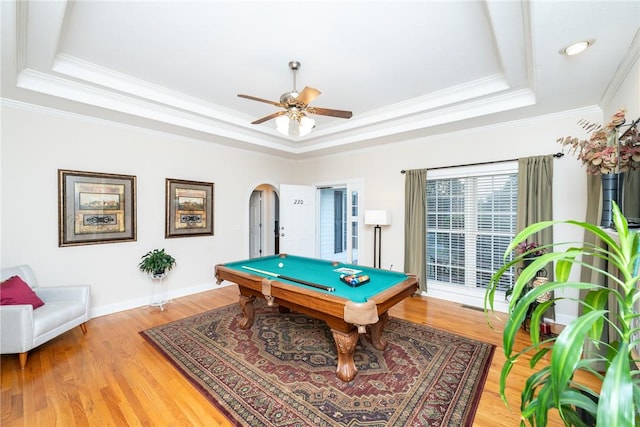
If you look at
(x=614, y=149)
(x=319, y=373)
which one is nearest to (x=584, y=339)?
(x=319, y=373)

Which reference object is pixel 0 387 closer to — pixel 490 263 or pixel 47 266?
pixel 47 266

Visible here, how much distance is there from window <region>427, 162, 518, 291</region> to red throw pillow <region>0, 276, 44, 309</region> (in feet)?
16.8

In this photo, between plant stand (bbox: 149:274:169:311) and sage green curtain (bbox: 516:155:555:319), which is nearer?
sage green curtain (bbox: 516:155:555:319)

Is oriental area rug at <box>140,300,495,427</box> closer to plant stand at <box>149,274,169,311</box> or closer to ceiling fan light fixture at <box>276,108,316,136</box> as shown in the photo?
plant stand at <box>149,274,169,311</box>

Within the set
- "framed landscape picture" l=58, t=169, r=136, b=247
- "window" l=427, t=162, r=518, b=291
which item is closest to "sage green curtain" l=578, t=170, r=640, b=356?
"window" l=427, t=162, r=518, b=291

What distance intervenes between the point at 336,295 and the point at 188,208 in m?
3.40

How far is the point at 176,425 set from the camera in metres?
1.79

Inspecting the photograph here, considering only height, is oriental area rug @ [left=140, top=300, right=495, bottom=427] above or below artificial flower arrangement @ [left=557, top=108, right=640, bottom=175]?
below

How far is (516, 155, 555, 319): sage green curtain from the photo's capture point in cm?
336

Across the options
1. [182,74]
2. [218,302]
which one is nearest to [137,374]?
[218,302]

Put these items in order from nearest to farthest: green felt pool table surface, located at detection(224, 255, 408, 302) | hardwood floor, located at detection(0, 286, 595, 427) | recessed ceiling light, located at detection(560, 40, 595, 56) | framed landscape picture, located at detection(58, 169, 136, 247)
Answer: hardwood floor, located at detection(0, 286, 595, 427) < recessed ceiling light, located at detection(560, 40, 595, 56) < green felt pool table surface, located at detection(224, 255, 408, 302) < framed landscape picture, located at detection(58, 169, 136, 247)

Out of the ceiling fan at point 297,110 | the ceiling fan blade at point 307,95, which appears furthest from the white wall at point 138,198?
the ceiling fan blade at point 307,95

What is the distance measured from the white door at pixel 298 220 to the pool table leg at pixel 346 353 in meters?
3.41

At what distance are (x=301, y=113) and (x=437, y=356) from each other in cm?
279
